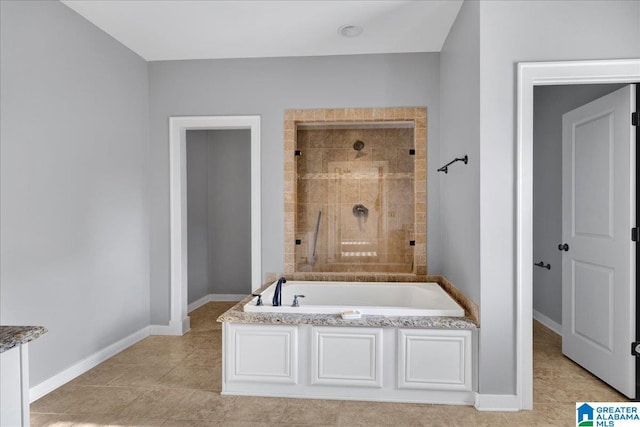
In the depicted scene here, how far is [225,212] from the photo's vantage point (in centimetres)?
532

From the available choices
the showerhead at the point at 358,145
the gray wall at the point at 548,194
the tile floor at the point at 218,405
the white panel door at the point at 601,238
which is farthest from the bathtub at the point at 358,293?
the gray wall at the point at 548,194

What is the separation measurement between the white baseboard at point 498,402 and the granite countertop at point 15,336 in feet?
7.75

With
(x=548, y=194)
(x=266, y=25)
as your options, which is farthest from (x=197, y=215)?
(x=548, y=194)

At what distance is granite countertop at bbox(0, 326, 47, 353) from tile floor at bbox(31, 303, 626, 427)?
1382 millimetres

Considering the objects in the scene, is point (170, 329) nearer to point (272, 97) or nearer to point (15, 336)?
point (272, 97)

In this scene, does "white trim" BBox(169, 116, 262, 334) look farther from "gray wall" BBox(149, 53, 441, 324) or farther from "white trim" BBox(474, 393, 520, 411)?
"white trim" BBox(474, 393, 520, 411)

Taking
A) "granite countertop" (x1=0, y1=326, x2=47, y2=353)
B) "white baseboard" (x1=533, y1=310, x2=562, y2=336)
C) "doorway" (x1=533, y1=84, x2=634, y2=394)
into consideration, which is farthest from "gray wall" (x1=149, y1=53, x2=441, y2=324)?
"granite countertop" (x1=0, y1=326, x2=47, y2=353)

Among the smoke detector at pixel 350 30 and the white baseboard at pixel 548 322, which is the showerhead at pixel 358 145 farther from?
the white baseboard at pixel 548 322

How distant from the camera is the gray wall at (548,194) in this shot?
3920 mm

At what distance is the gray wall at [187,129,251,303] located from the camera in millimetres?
5238

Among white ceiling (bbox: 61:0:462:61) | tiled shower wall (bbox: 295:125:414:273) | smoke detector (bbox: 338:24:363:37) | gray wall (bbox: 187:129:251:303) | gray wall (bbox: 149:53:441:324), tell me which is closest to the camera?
white ceiling (bbox: 61:0:462:61)

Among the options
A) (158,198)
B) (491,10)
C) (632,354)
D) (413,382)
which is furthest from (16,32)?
(632,354)

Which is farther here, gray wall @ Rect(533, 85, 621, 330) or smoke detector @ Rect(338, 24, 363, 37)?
gray wall @ Rect(533, 85, 621, 330)

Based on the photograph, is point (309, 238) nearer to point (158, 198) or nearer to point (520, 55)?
point (158, 198)
